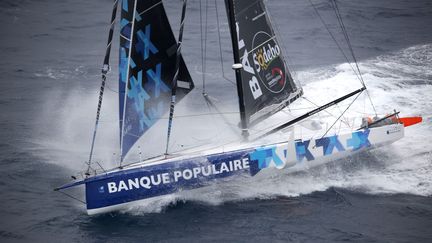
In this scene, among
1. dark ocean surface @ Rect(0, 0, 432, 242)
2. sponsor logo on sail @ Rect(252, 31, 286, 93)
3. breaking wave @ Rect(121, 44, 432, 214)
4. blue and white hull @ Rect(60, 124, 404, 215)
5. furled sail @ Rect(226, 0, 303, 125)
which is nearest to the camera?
dark ocean surface @ Rect(0, 0, 432, 242)

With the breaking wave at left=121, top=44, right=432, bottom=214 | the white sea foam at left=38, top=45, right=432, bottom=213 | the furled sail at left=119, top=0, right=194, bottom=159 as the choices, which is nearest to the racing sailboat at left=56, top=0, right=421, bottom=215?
the furled sail at left=119, top=0, right=194, bottom=159

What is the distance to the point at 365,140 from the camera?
18.3 m

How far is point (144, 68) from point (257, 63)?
3700 mm

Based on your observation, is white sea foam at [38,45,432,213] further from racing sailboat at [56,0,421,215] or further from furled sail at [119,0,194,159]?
furled sail at [119,0,194,159]

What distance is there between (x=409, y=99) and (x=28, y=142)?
49.6ft

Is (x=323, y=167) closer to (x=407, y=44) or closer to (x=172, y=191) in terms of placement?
(x=172, y=191)

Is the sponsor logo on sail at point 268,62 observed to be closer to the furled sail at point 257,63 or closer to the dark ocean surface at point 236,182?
the furled sail at point 257,63

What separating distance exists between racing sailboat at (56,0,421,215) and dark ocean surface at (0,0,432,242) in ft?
2.07

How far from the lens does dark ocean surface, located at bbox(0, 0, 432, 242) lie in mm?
14867

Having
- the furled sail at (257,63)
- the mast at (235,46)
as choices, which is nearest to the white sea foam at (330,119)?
the furled sail at (257,63)

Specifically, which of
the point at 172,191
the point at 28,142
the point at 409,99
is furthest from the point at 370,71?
the point at 28,142

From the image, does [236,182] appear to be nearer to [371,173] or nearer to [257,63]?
[257,63]

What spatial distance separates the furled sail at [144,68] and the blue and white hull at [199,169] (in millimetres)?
952

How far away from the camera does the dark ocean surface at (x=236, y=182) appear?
14.9 meters
